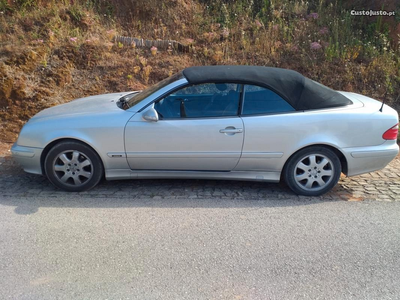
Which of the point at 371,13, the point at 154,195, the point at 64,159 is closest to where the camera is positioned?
the point at 64,159

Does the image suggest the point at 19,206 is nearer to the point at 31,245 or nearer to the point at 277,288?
the point at 31,245

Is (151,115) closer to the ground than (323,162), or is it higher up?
higher up

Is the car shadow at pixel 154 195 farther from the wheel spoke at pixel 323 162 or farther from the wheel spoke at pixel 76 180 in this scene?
the wheel spoke at pixel 323 162

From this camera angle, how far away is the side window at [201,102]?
4.98m

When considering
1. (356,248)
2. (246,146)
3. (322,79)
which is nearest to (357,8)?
(322,79)

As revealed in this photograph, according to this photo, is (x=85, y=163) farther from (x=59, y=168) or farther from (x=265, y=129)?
(x=265, y=129)

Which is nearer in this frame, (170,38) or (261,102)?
(261,102)

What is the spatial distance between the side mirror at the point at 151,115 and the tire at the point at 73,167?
779 millimetres

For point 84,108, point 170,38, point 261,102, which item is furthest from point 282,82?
point 170,38

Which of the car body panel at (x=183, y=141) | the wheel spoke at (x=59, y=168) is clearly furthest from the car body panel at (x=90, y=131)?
the wheel spoke at (x=59, y=168)

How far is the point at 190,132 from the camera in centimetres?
488

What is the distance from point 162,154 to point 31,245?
1786 millimetres

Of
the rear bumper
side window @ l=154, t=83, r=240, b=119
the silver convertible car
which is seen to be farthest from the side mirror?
the rear bumper

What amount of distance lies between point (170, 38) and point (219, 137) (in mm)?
5978
